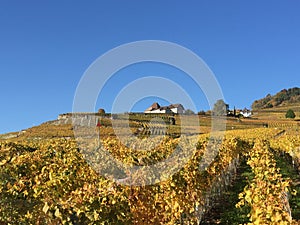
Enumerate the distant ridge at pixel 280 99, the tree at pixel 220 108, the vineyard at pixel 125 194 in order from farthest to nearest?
1. the distant ridge at pixel 280 99
2. the tree at pixel 220 108
3. the vineyard at pixel 125 194

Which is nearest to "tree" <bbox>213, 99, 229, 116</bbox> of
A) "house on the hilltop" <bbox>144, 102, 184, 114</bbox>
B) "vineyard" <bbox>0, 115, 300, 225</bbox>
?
"house on the hilltop" <bbox>144, 102, 184, 114</bbox>

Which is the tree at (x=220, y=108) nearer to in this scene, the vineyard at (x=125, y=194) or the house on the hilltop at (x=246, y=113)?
the house on the hilltop at (x=246, y=113)

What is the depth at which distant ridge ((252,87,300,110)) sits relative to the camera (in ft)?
479

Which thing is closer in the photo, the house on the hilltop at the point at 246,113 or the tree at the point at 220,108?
the tree at the point at 220,108

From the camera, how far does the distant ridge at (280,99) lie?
479ft

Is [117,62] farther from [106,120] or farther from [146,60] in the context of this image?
[106,120]

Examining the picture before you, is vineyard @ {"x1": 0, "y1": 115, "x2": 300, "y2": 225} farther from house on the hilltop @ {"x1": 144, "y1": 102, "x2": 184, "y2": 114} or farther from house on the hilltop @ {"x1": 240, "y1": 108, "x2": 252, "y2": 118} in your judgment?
house on the hilltop @ {"x1": 240, "y1": 108, "x2": 252, "y2": 118}

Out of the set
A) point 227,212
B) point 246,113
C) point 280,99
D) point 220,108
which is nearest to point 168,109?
point 220,108

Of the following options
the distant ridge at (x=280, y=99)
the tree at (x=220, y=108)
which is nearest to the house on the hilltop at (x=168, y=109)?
the tree at (x=220, y=108)

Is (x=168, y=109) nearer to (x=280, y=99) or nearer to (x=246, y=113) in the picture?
(x=246, y=113)

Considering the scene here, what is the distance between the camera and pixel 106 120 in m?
70.1

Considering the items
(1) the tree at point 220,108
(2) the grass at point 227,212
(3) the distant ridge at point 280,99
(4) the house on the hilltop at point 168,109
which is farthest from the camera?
(3) the distant ridge at point 280,99

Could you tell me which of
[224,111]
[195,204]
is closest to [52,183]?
[195,204]

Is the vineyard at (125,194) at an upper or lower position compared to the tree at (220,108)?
lower
